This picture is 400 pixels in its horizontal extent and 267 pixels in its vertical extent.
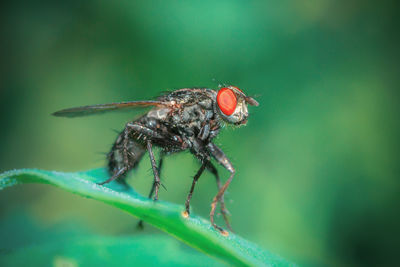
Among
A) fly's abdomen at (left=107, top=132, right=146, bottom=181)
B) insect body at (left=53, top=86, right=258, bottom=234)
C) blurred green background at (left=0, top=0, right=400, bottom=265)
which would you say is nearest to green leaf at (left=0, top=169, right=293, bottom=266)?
fly's abdomen at (left=107, top=132, right=146, bottom=181)

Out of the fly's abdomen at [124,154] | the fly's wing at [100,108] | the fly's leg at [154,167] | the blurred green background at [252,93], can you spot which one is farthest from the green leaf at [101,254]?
the blurred green background at [252,93]

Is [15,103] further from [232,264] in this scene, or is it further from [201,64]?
[232,264]

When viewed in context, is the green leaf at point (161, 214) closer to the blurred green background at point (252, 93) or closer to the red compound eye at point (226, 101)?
the red compound eye at point (226, 101)

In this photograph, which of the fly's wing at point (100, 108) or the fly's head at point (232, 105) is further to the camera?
the fly's head at point (232, 105)

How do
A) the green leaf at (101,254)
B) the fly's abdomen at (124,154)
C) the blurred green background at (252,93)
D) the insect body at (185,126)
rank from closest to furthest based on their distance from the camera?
the green leaf at (101,254), the fly's abdomen at (124,154), the insect body at (185,126), the blurred green background at (252,93)

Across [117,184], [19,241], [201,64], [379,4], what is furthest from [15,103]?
[379,4]

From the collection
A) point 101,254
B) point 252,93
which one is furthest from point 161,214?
point 252,93

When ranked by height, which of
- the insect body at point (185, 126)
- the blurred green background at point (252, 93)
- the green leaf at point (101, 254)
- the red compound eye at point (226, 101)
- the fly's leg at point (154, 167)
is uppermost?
the blurred green background at point (252, 93)
